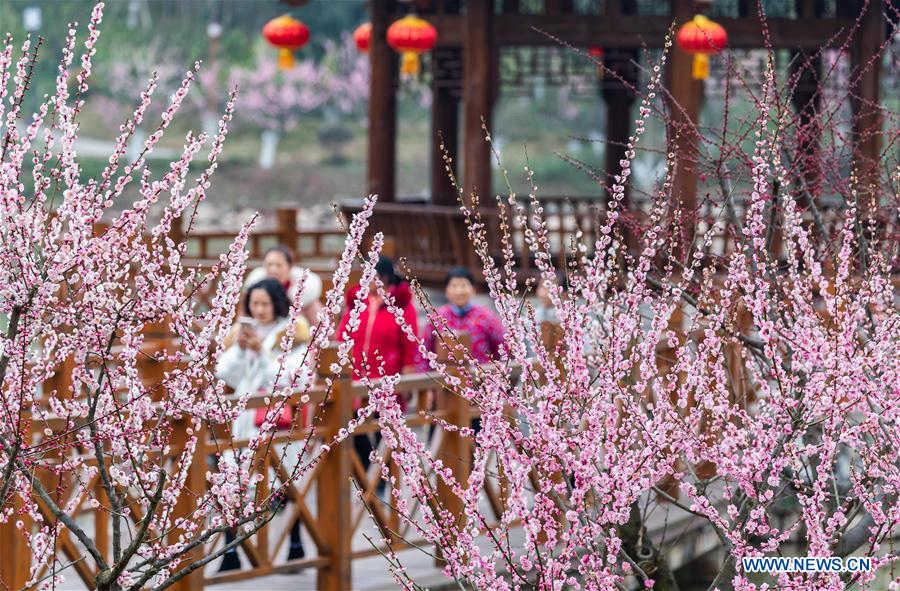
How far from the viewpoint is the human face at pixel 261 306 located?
699 cm

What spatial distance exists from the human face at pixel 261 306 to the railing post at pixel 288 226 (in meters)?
8.53

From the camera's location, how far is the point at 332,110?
43875 millimetres

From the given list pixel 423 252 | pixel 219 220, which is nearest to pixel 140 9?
pixel 219 220

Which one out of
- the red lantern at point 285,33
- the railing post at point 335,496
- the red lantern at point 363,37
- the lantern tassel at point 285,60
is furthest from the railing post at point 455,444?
the red lantern at point 363,37

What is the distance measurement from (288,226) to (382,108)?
1.68 metres

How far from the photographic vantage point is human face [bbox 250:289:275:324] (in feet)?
22.9

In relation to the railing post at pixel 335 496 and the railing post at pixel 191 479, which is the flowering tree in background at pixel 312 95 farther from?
the railing post at pixel 191 479

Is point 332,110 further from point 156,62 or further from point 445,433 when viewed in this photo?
point 445,433

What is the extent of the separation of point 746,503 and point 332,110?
40302 millimetres

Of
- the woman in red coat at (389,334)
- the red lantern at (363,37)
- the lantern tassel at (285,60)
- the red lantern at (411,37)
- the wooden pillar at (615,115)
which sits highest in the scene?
the red lantern at (363,37)

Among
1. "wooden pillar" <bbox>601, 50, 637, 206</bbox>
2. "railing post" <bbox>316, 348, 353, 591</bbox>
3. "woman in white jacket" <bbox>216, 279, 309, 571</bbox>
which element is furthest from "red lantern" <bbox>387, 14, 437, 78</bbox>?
"railing post" <bbox>316, 348, 353, 591</bbox>

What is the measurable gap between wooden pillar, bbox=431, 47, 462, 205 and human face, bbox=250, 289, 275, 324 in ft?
29.8

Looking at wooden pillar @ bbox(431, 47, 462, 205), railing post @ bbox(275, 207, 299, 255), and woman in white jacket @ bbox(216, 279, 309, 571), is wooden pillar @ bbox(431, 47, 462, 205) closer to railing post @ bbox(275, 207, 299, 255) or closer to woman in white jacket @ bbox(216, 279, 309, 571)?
railing post @ bbox(275, 207, 299, 255)

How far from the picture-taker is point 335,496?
21.1 feet
